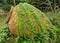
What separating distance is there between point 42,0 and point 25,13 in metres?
4.19

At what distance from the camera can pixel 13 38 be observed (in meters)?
5.49

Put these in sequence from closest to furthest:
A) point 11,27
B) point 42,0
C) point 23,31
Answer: point 23,31
point 11,27
point 42,0

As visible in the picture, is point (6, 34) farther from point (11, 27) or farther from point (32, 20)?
point (32, 20)

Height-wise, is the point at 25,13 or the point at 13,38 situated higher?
the point at 25,13

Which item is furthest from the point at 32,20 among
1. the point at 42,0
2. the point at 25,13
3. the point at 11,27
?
the point at 42,0

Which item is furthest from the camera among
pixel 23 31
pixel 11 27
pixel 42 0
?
pixel 42 0

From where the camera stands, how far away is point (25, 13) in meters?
5.30

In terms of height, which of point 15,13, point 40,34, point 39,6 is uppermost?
point 15,13

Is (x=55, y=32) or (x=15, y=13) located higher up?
(x=15, y=13)

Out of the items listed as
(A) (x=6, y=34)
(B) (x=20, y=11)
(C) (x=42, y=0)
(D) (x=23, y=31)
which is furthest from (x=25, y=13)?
(C) (x=42, y=0)

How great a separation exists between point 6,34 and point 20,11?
82 cm

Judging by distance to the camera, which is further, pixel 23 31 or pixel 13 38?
pixel 13 38

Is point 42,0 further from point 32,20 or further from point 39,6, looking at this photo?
point 32,20

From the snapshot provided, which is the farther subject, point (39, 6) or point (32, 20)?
point (39, 6)
